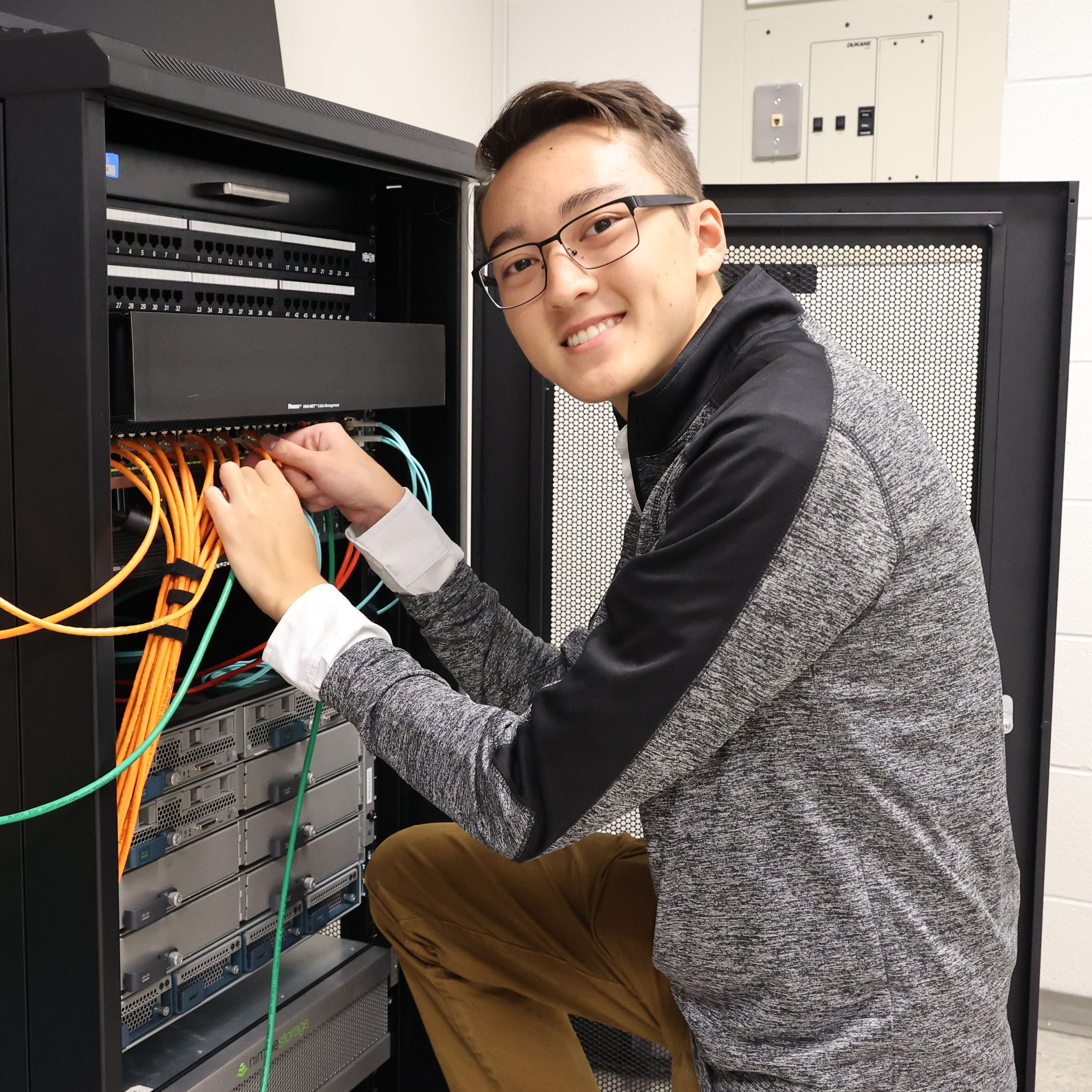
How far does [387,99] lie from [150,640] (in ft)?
4.32

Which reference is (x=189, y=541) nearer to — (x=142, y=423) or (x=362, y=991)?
(x=142, y=423)

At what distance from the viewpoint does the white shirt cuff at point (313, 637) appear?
106 centimetres

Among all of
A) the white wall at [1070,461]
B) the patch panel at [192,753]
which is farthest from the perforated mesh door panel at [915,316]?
the patch panel at [192,753]

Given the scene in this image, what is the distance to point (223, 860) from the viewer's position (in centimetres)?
121

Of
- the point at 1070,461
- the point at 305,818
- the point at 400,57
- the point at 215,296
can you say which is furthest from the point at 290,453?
the point at 1070,461

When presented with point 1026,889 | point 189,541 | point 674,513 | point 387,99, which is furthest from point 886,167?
point 189,541

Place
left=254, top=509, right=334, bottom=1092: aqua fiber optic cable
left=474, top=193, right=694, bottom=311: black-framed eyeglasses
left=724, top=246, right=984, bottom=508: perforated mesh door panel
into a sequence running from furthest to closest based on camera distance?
left=724, top=246, right=984, bottom=508: perforated mesh door panel
left=254, top=509, right=334, bottom=1092: aqua fiber optic cable
left=474, top=193, right=694, bottom=311: black-framed eyeglasses

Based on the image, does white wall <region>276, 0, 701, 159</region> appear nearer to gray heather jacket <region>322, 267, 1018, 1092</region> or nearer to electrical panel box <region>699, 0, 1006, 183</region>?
electrical panel box <region>699, 0, 1006, 183</region>

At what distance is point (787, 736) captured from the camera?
100 centimetres

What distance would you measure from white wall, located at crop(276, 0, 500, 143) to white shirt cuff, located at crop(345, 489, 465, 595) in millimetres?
794

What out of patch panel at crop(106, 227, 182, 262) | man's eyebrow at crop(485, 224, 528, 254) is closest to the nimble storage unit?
patch panel at crop(106, 227, 182, 262)

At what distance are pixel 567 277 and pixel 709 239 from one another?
0.19 m

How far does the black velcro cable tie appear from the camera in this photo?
986 mm

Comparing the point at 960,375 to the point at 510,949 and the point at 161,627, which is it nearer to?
the point at 510,949
